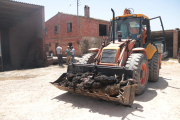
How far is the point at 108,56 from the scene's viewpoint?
518 cm

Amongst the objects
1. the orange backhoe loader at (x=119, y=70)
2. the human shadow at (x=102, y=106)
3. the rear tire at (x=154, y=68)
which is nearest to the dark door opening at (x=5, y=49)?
the orange backhoe loader at (x=119, y=70)

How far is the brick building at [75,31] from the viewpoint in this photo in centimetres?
2120

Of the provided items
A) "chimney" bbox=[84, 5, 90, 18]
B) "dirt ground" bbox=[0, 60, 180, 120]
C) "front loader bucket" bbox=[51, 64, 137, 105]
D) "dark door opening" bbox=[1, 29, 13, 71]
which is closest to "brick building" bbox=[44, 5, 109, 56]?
"chimney" bbox=[84, 5, 90, 18]

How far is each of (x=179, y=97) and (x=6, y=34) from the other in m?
18.8

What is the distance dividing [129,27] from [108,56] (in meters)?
2.00

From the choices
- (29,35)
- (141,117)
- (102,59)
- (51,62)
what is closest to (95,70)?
(102,59)

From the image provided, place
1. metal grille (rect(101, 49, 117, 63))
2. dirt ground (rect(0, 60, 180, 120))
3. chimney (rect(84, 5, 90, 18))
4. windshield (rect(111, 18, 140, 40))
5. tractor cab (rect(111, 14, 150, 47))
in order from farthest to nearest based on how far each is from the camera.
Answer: chimney (rect(84, 5, 90, 18)) < windshield (rect(111, 18, 140, 40)) < tractor cab (rect(111, 14, 150, 47)) < metal grille (rect(101, 49, 117, 63)) < dirt ground (rect(0, 60, 180, 120))

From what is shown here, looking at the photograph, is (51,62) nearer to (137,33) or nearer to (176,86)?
(137,33)

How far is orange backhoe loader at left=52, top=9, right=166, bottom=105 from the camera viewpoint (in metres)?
3.85

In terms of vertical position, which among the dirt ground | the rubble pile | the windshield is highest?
the windshield

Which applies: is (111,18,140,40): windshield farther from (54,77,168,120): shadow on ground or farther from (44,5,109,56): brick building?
(44,5,109,56): brick building

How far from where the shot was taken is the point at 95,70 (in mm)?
4660

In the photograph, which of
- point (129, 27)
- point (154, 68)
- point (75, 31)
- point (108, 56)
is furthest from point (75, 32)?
point (108, 56)

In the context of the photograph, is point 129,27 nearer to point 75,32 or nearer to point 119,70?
point 119,70
